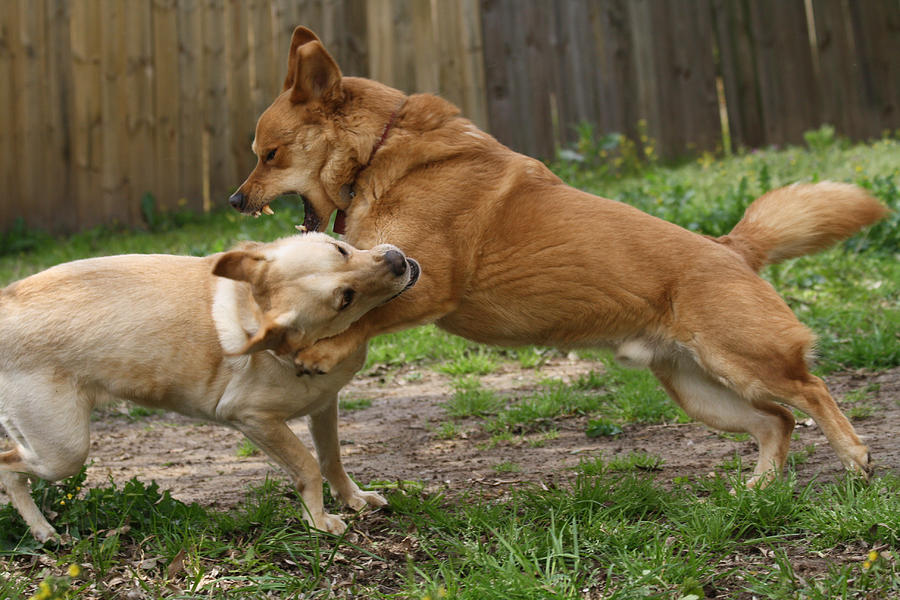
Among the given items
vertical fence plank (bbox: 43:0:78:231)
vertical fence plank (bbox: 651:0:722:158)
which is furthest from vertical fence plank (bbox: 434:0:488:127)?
vertical fence plank (bbox: 43:0:78:231)

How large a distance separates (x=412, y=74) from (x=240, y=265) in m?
6.92

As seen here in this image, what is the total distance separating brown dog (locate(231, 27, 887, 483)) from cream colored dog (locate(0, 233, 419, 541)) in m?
0.19

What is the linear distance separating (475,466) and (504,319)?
3.15 ft

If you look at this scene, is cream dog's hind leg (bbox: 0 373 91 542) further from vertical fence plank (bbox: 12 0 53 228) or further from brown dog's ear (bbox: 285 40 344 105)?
vertical fence plank (bbox: 12 0 53 228)

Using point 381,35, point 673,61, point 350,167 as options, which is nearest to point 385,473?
point 350,167

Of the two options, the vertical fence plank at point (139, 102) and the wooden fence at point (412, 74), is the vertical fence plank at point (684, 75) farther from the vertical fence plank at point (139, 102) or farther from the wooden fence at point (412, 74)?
the vertical fence plank at point (139, 102)

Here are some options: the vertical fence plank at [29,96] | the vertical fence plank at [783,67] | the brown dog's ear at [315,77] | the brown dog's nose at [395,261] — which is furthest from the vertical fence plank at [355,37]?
the brown dog's nose at [395,261]

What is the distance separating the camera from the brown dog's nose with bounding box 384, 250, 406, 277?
11.5ft

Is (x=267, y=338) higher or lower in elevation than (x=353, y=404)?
higher

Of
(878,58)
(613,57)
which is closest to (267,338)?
(613,57)

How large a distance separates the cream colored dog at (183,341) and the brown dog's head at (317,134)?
0.38 m

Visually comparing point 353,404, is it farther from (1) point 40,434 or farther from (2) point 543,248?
(1) point 40,434

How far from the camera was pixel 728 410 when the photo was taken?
13.7 feet

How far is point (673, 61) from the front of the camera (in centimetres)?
1062
